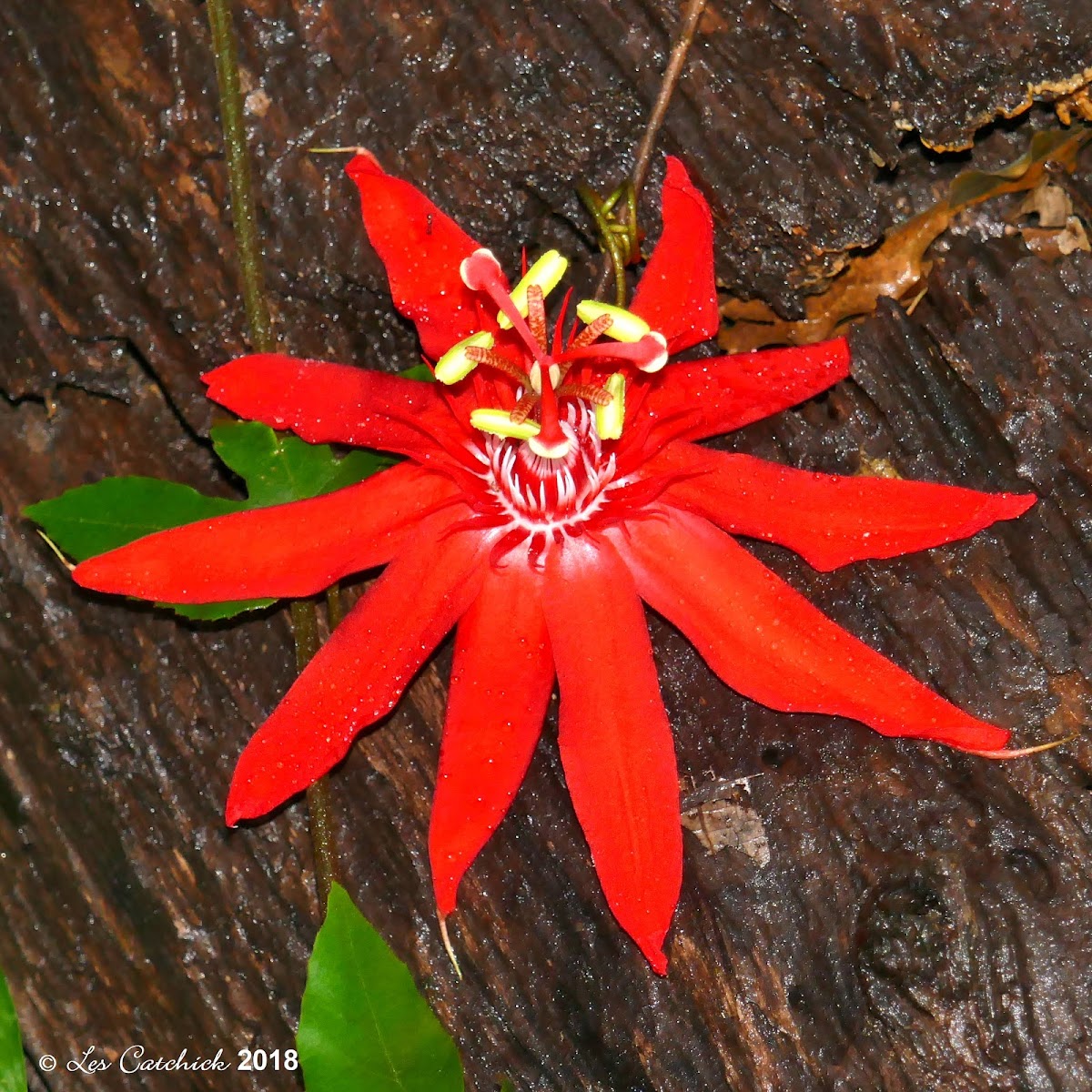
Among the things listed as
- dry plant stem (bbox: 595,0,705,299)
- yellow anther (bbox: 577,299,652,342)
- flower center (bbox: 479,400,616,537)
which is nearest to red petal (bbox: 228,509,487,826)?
flower center (bbox: 479,400,616,537)

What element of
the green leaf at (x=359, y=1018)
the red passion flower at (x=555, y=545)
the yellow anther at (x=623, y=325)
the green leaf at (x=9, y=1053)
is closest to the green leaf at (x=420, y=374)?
the red passion flower at (x=555, y=545)

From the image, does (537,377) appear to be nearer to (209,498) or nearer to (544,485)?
(544,485)

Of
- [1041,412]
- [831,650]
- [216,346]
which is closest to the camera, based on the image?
[831,650]

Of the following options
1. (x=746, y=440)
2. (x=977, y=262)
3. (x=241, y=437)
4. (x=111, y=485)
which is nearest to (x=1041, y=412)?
(x=977, y=262)

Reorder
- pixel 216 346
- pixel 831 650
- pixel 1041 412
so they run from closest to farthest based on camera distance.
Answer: pixel 831 650
pixel 1041 412
pixel 216 346

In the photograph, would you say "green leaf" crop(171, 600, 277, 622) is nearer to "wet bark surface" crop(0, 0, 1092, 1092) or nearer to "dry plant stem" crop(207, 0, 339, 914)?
"dry plant stem" crop(207, 0, 339, 914)

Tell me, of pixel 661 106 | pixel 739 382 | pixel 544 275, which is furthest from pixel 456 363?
pixel 661 106

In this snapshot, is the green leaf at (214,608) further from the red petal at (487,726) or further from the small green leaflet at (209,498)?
the red petal at (487,726)

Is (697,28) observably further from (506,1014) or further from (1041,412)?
(506,1014)
